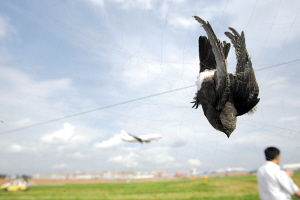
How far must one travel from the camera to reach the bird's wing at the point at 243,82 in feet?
14.5

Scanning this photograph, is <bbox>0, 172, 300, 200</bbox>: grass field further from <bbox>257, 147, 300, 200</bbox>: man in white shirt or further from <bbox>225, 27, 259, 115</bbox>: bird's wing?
<bbox>225, 27, 259, 115</bbox>: bird's wing

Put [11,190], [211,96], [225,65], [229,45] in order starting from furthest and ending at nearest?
[11,190]
[229,45]
[211,96]
[225,65]

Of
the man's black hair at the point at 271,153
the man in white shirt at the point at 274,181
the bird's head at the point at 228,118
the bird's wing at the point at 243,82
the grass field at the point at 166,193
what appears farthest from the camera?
the grass field at the point at 166,193

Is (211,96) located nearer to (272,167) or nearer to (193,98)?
(193,98)

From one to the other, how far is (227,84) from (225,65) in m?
0.28

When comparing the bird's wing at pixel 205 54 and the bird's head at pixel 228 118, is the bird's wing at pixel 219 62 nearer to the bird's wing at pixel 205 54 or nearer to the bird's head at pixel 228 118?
the bird's head at pixel 228 118

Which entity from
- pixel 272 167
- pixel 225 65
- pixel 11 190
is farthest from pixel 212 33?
pixel 11 190

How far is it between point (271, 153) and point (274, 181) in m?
0.54

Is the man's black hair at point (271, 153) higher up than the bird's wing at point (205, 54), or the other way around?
the bird's wing at point (205, 54)

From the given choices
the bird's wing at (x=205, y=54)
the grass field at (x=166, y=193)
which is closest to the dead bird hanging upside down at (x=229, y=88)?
the bird's wing at (x=205, y=54)

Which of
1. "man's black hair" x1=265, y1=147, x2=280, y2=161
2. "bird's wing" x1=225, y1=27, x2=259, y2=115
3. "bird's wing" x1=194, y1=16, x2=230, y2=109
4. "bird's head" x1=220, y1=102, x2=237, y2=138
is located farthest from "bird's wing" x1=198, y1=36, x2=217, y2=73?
"man's black hair" x1=265, y1=147, x2=280, y2=161

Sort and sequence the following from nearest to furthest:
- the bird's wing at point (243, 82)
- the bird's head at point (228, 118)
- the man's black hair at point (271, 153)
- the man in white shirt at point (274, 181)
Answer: the bird's head at point (228, 118), the bird's wing at point (243, 82), the man in white shirt at point (274, 181), the man's black hair at point (271, 153)

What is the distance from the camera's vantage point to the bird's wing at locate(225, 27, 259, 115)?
4.43 meters

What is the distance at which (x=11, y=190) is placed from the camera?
43125mm
